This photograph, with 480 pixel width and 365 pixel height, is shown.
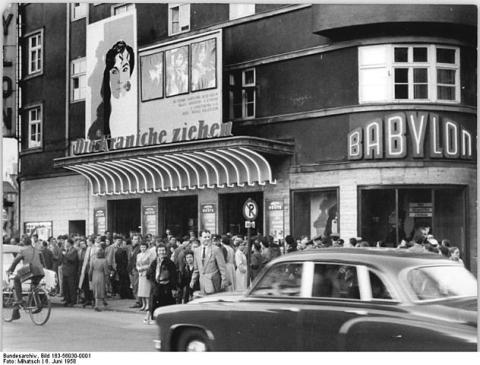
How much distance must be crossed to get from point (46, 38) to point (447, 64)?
26.2 ft

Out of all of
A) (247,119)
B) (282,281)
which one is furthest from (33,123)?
(282,281)

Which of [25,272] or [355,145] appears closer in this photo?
[25,272]

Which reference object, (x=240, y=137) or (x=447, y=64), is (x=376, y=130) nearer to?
(x=447, y=64)

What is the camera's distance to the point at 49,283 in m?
14.5

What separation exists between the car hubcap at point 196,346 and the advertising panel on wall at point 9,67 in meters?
5.53

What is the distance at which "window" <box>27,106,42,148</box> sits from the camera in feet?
45.4

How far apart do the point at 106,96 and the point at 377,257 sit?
11219 mm

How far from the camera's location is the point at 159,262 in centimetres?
1202

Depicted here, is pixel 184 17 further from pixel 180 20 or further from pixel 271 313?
pixel 271 313

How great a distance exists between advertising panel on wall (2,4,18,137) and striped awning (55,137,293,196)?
10.8 ft

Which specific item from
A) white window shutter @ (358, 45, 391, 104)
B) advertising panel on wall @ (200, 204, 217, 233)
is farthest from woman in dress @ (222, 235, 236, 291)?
white window shutter @ (358, 45, 391, 104)

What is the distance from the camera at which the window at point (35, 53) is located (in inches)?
511

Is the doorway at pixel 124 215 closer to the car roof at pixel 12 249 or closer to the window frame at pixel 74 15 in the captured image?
the car roof at pixel 12 249

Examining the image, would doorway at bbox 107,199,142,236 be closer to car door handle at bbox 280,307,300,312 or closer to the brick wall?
the brick wall
